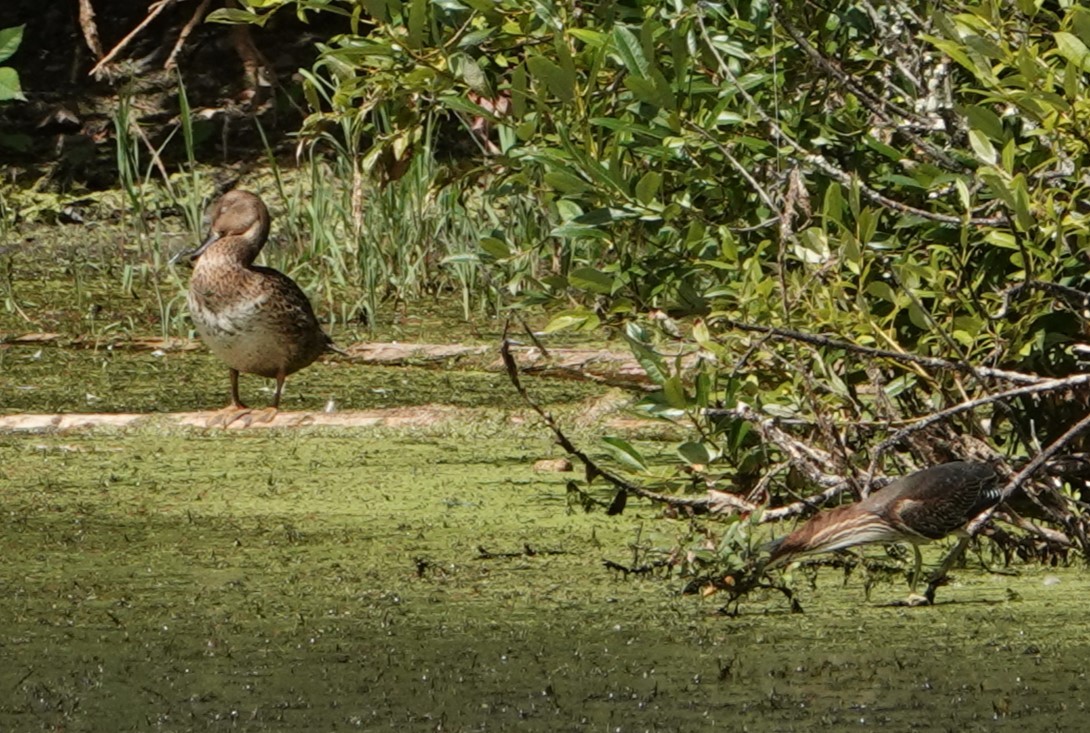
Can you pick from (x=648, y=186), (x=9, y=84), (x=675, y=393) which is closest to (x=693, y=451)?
(x=675, y=393)

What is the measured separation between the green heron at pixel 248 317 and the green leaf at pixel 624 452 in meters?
1.69

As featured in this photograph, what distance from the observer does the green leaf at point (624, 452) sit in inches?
163

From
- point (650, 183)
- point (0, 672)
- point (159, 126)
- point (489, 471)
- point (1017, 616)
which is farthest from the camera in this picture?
point (159, 126)

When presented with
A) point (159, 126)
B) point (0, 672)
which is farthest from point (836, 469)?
point (159, 126)

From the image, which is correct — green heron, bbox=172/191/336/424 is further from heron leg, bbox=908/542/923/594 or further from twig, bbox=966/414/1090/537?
twig, bbox=966/414/1090/537

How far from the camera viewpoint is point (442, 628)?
3.47m

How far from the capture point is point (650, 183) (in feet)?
12.6

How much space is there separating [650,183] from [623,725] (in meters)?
1.21

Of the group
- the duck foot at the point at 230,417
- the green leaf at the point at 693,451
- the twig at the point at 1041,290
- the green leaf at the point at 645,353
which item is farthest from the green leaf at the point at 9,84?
the duck foot at the point at 230,417

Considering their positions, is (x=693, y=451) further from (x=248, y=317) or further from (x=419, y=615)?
(x=248, y=317)

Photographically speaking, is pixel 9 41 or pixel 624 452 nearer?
pixel 9 41

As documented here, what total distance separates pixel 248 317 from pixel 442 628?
2535 mm

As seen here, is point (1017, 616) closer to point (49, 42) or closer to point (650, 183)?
point (650, 183)

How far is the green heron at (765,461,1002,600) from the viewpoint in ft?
11.9
